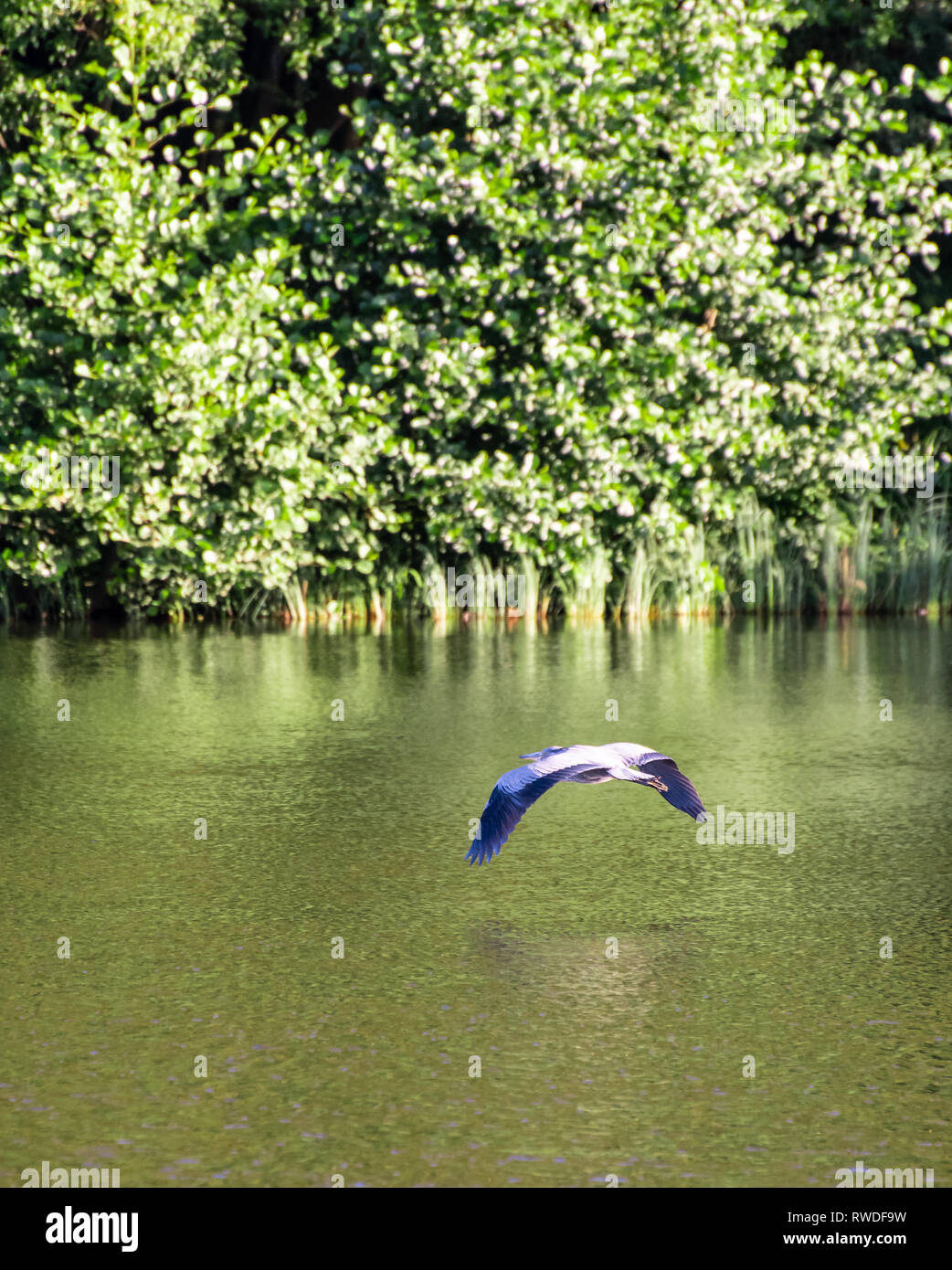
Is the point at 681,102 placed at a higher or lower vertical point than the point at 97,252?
higher

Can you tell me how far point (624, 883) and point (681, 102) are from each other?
38.9ft

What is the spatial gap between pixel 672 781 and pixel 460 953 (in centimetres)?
130

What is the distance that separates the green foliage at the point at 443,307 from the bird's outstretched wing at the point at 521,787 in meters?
10.5

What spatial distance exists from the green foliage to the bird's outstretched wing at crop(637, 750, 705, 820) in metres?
10.1

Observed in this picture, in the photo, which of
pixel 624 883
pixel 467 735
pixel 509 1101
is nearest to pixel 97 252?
pixel 467 735

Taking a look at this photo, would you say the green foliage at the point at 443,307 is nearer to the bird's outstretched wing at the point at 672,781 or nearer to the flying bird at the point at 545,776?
the bird's outstretched wing at the point at 672,781

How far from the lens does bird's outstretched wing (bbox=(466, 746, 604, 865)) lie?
18.9 ft

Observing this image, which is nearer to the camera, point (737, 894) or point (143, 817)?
point (737, 894)

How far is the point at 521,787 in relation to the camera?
227 inches

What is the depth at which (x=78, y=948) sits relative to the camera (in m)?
5.33

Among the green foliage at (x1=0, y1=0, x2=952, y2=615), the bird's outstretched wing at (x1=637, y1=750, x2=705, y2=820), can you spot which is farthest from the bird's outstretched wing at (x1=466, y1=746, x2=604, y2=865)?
the green foliage at (x1=0, y1=0, x2=952, y2=615)

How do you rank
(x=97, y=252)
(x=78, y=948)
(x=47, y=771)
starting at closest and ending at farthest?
(x=78, y=948) → (x=47, y=771) → (x=97, y=252)

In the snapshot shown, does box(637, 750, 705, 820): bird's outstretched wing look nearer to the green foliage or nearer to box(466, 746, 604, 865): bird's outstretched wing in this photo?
box(466, 746, 604, 865): bird's outstretched wing
